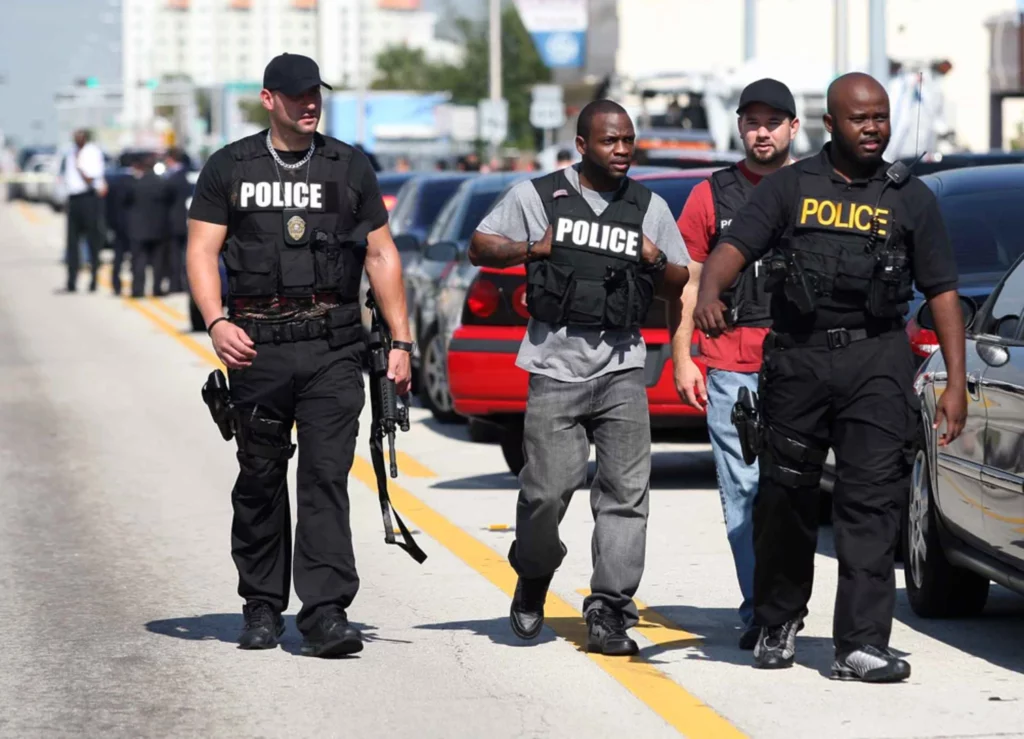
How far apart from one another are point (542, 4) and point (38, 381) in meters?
40.3

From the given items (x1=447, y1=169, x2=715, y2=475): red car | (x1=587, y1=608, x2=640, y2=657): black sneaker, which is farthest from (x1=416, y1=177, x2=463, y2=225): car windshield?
(x1=587, y1=608, x2=640, y2=657): black sneaker

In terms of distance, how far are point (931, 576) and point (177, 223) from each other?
2048 cm

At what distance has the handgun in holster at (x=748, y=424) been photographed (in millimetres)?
6664

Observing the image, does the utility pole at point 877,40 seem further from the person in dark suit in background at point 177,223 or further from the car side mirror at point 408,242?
the person in dark suit in background at point 177,223

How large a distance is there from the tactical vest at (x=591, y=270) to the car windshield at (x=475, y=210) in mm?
7692

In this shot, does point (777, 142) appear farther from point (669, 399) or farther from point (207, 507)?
point (207, 507)

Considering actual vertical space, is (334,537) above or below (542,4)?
below

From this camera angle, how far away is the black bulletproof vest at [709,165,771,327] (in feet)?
23.6

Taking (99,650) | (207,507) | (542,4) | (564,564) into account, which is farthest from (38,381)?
(542,4)

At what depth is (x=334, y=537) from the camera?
282 inches

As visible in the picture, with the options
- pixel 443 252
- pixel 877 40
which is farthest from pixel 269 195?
pixel 877 40

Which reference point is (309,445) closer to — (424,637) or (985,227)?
(424,637)

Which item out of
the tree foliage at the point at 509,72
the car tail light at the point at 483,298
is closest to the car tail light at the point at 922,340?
the car tail light at the point at 483,298

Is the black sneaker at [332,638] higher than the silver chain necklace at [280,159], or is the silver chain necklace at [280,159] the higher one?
the silver chain necklace at [280,159]
